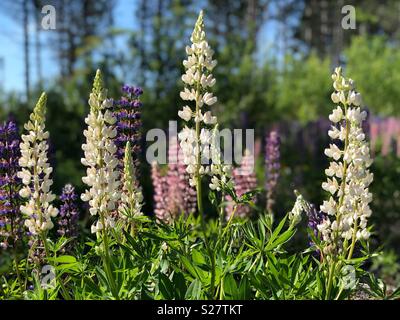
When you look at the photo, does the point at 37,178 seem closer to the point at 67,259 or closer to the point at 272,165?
the point at 67,259

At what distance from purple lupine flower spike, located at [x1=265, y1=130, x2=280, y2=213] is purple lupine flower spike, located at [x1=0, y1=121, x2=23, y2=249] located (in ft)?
7.75

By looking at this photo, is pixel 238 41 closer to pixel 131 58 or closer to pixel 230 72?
pixel 230 72

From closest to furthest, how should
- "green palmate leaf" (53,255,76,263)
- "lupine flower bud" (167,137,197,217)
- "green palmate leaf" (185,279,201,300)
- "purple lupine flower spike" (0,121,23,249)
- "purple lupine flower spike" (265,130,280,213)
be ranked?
"green palmate leaf" (185,279,201,300)
"green palmate leaf" (53,255,76,263)
"purple lupine flower spike" (0,121,23,249)
"lupine flower bud" (167,137,197,217)
"purple lupine flower spike" (265,130,280,213)

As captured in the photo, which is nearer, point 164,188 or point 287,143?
point 164,188

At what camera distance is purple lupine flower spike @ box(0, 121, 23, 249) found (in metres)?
2.69

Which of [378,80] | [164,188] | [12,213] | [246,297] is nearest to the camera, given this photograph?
[246,297]

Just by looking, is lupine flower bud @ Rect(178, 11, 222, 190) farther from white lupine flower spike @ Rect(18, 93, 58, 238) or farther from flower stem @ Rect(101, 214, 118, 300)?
white lupine flower spike @ Rect(18, 93, 58, 238)

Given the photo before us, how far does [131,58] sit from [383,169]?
21.9 feet

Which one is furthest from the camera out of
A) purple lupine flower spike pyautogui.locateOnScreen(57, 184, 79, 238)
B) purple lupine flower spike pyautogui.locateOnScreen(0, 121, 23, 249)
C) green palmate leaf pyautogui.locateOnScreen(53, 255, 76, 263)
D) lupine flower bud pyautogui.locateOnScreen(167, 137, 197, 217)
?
lupine flower bud pyautogui.locateOnScreen(167, 137, 197, 217)

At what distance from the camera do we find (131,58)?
11.8 meters

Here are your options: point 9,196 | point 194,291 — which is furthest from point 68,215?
point 194,291

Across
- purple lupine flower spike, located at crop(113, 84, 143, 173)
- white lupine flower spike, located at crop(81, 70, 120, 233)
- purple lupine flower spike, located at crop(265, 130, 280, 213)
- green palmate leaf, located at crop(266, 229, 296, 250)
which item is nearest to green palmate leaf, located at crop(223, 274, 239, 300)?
green palmate leaf, located at crop(266, 229, 296, 250)
